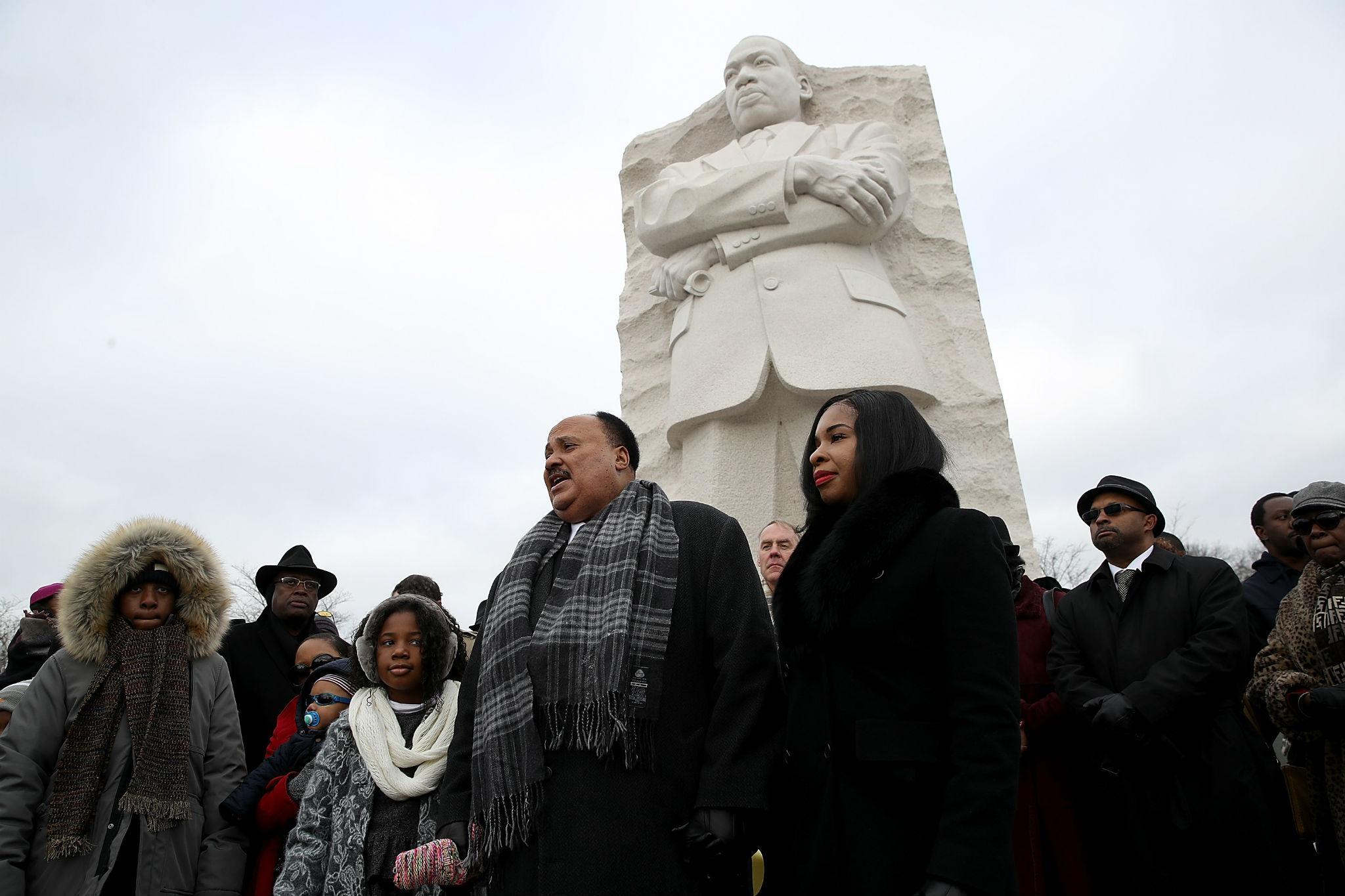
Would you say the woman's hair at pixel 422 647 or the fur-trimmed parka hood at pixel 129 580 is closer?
the woman's hair at pixel 422 647

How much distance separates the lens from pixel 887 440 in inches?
76.7

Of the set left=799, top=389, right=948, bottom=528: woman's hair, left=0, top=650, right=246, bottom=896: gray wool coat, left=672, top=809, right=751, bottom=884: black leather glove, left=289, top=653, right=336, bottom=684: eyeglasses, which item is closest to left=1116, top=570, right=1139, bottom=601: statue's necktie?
left=799, top=389, right=948, bottom=528: woman's hair

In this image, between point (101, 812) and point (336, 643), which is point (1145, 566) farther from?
point (101, 812)

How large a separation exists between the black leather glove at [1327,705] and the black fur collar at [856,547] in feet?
4.62

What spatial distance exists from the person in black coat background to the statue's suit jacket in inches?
90.2

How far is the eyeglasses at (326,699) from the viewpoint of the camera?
2738 mm

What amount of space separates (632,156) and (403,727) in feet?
14.1

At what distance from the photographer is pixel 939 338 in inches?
188

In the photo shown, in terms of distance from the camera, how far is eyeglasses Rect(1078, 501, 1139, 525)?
301 centimetres

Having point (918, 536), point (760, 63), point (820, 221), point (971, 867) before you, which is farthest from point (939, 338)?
point (971, 867)

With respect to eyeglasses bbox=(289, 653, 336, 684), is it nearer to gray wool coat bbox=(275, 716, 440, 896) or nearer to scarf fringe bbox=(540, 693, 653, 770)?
gray wool coat bbox=(275, 716, 440, 896)

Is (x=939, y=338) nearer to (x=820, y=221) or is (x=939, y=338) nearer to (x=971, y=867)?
(x=820, y=221)

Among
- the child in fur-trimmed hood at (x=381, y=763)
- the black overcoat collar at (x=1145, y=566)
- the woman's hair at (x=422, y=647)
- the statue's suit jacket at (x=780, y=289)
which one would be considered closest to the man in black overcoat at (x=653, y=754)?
the child in fur-trimmed hood at (x=381, y=763)

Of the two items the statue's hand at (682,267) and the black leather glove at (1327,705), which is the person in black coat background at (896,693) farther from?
the statue's hand at (682,267)
